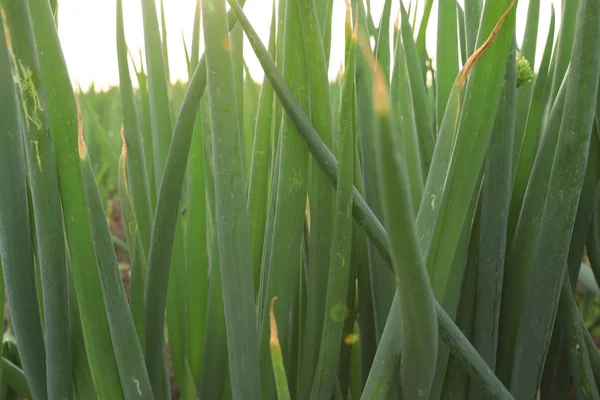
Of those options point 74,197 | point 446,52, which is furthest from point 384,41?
point 74,197

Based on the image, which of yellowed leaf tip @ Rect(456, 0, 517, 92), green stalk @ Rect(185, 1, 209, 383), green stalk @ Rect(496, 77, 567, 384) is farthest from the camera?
green stalk @ Rect(185, 1, 209, 383)

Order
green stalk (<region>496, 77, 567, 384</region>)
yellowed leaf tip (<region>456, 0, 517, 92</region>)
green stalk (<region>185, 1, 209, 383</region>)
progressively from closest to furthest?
yellowed leaf tip (<region>456, 0, 517, 92</region>) → green stalk (<region>496, 77, 567, 384</region>) → green stalk (<region>185, 1, 209, 383</region>)

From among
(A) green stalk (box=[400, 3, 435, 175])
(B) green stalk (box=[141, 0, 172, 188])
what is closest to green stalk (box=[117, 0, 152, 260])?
(B) green stalk (box=[141, 0, 172, 188])

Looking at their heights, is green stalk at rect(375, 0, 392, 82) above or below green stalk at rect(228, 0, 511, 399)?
above

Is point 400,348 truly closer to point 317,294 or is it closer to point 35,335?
point 317,294

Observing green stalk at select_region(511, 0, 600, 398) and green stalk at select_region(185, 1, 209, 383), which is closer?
green stalk at select_region(511, 0, 600, 398)

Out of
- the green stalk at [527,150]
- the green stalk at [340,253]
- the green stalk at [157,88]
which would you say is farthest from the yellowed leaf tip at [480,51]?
the green stalk at [157,88]

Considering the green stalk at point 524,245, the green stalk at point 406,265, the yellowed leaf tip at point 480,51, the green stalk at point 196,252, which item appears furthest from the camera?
the green stalk at point 196,252

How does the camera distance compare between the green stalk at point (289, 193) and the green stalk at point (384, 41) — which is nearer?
the green stalk at point (289, 193)

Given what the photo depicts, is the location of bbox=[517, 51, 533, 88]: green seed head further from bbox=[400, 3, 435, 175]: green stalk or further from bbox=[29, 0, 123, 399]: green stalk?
bbox=[29, 0, 123, 399]: green stalk

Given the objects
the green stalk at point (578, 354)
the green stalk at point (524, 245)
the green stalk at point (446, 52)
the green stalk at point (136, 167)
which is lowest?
the green stalk at point (578, 354)

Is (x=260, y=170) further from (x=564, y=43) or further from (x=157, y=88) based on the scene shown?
(x=564, y=43)

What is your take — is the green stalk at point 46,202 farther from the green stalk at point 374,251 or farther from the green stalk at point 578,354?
the green stalk at point 578,354

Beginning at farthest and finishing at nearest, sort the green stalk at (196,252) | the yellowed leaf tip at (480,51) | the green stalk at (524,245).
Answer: the green stalk at (196,252) < the green stalk at (524,245) < the yellowed leaf tip at (480,51)
